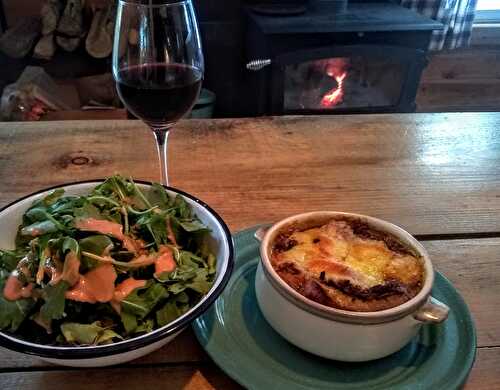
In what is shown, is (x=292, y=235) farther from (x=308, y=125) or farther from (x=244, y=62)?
(x=244, y=62)

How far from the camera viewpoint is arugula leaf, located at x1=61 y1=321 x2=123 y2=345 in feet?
1.59

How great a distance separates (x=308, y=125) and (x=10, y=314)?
78 cm

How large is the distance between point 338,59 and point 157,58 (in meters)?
1.51

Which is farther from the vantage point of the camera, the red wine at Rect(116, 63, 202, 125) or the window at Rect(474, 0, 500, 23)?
the window at Rect(474, 0, 500, 23)

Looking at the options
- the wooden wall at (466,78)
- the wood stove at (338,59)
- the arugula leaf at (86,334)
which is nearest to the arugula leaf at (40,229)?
the arugula leaf at (86,334)

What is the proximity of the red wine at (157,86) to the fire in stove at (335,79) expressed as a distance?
1.48m

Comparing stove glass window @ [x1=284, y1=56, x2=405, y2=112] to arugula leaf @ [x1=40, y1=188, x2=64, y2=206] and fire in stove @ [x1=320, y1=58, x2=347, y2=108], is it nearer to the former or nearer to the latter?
fire in stove @ [x1=320, y1=58, x2=347, y2=108]

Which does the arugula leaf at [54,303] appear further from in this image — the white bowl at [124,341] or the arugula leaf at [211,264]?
the arugula leaf at [211,264]

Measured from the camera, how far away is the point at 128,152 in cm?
99

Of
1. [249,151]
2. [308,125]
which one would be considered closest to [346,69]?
[308,125]

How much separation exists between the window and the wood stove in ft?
2.67

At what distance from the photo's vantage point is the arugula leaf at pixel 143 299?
51 cm

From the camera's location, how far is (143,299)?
20.4 inches

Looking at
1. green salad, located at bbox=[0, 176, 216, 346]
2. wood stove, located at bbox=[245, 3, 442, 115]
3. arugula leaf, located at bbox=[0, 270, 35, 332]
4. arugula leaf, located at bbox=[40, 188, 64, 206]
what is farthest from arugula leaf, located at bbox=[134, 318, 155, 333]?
wood stove, located at bbox=[245, 3, 442, 115]
